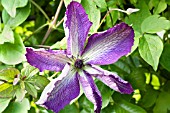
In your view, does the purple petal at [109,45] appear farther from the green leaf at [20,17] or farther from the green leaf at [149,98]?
the green leaf at [149,98]

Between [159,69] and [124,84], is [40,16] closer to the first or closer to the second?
[159,69]

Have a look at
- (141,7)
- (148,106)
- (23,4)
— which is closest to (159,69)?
(148,106)

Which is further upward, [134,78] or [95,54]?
[95,54]

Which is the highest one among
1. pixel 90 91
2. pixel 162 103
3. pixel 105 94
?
pixel 90 91

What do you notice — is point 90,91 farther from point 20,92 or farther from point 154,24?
point 154,24

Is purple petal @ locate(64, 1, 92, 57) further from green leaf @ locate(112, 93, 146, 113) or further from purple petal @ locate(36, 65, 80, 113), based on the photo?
green leaf @ locate(112, 93, 146, 113)

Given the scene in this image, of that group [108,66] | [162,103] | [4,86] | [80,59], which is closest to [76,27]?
[80,59]

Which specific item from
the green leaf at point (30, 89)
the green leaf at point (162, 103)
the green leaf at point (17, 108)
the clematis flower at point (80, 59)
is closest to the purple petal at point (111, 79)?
the clematis flower at point (80, 59)

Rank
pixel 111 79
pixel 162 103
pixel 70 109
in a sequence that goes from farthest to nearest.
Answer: pixel 162 103, pixel 70 109, pixel 111 79
